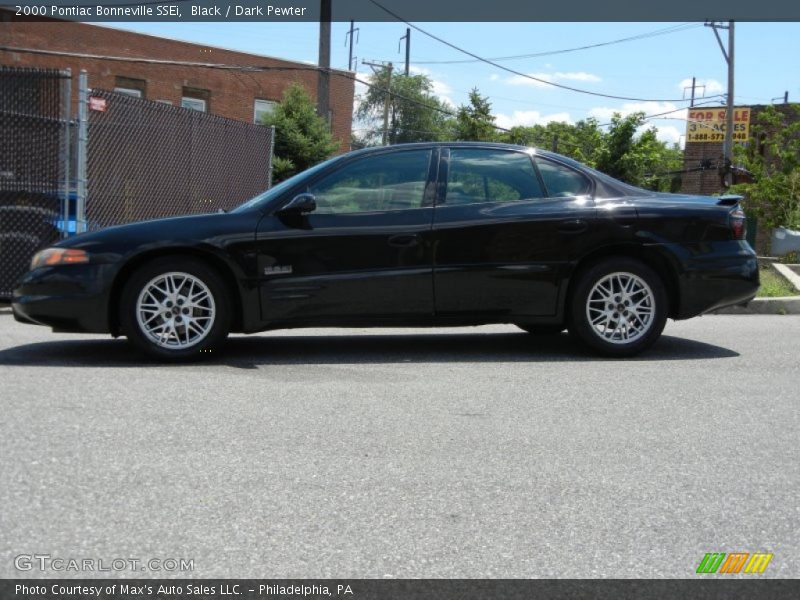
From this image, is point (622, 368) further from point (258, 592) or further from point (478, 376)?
point (258, 592)

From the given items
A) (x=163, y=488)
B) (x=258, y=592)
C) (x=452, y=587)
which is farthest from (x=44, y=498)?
(x=452, y=587)

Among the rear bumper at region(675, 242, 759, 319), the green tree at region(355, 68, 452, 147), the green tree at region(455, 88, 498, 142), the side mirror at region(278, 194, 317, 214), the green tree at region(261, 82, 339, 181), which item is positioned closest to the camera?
the side mirror at region(278, 194, 317, 214)

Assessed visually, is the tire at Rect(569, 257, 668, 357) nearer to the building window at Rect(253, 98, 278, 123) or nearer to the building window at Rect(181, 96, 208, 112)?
the building window at Rect(181, 96, 208, 112)

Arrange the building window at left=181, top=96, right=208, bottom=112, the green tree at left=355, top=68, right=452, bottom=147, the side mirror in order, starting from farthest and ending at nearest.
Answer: the green tree at left=355, top=68, right=452, bottom=147, the building window at left=181, top=96, right=208, bottom=112, the side mirror

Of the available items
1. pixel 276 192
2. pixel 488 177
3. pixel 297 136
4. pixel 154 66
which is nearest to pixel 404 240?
pixel 488 177

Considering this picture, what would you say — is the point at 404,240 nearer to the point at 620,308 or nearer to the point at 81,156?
the point at 620,308

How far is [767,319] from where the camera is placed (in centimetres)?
947

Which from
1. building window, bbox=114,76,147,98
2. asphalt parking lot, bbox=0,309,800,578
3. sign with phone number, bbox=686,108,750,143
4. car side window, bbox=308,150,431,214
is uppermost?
sign with phone number, bbox=686,108,750,143

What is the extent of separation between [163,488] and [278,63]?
3235 cm

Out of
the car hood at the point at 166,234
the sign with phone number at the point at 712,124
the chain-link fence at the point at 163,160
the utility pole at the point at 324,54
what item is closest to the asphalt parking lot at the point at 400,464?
the car hood at the point at 166,234

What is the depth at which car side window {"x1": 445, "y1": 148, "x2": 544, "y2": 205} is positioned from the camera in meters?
6.78

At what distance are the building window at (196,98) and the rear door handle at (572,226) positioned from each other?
27.2 meters

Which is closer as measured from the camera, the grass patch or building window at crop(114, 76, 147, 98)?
the grass patch

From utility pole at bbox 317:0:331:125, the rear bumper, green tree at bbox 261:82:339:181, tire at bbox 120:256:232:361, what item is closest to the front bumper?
tire at bbox 120:256:232:361
